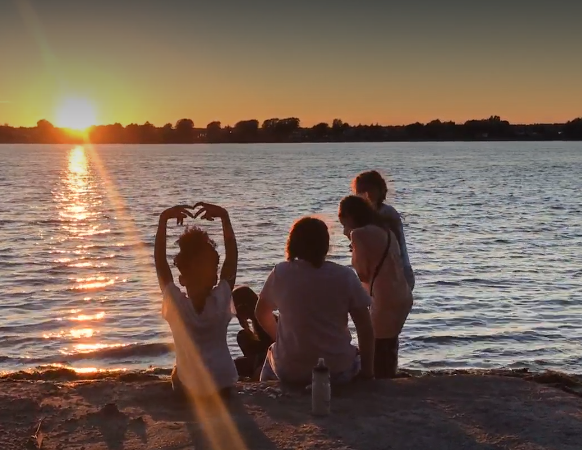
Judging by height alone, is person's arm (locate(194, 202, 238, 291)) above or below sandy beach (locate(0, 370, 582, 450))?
above

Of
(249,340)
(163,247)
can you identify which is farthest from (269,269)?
(163,247)

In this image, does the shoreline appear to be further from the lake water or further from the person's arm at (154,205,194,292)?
the person's arm at (154,205,194,292)

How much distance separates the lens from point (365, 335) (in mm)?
5828

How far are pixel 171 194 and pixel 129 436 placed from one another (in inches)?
1530

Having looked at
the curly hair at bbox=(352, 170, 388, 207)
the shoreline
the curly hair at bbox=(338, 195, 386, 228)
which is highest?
the curly hair at bbox=(352, 170, 388, 207)

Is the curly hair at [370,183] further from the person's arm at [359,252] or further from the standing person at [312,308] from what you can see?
the standing person at [312,308]

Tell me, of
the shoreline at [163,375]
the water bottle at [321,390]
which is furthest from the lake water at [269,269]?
the water bottle at [321,390]

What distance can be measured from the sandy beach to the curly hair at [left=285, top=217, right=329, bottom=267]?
1043mm

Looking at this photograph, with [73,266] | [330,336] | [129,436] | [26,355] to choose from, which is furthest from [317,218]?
[73,266]

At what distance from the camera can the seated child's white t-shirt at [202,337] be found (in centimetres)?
550

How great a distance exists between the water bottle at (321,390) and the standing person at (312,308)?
0.37 m

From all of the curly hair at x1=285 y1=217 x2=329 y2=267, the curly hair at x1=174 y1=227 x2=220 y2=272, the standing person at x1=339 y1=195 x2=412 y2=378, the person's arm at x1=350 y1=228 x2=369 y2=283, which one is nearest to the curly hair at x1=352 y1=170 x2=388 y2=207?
the standing person at x1=339 y1=195 x2=412 y2=378

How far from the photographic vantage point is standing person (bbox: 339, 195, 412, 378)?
609cm

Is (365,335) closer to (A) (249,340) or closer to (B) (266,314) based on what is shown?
(B) (266,314)
